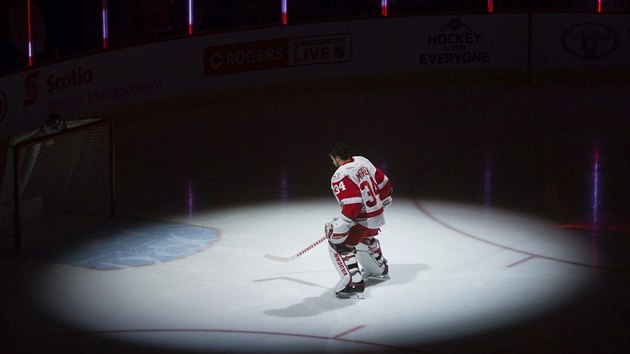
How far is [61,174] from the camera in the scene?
12352mm

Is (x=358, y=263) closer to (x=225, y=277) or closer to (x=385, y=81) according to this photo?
(x=225, y=277)

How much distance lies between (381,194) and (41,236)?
4.00m

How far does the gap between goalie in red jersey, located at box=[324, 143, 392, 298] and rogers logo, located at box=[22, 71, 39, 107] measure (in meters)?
7.04

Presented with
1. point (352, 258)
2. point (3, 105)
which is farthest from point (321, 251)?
point (3, 105)

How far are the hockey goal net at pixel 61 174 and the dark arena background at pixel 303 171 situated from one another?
0.03 m

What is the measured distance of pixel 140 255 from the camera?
428 inches

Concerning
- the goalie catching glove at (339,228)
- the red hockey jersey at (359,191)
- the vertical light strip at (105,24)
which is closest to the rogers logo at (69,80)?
the vertical light strip at (105,24)

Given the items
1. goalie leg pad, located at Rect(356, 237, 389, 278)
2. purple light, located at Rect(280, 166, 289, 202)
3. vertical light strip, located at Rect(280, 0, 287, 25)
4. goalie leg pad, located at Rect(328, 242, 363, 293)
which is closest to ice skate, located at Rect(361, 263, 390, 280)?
goalie leg pad, located at Rect(356, 237, 389, 278)

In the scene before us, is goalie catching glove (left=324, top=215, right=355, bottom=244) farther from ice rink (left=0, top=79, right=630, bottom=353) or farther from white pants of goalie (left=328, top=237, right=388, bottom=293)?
ice rink (left=0, top=79, right=630, bottom=353)

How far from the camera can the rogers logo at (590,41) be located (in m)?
18.8

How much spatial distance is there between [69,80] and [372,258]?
7594 mm

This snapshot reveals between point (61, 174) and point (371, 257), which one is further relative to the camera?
point (61, 174)

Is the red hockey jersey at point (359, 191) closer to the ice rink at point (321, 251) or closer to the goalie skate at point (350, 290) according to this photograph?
the goalie skate at point (350, 290)

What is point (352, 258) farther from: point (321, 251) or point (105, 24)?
point (105, 24)
